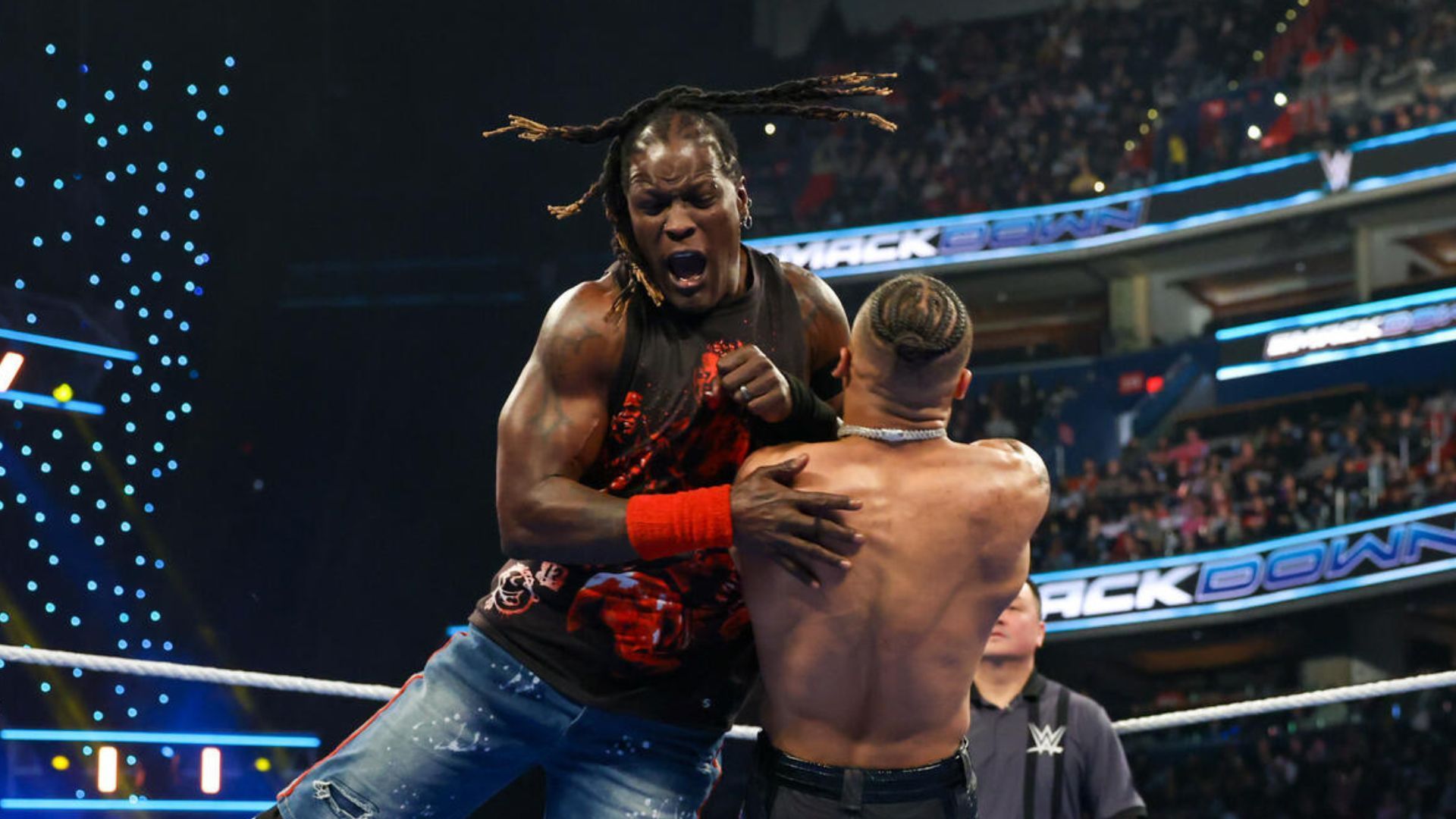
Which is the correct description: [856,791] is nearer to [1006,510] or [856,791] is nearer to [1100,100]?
[1006,510]

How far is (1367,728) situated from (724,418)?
8.98 m

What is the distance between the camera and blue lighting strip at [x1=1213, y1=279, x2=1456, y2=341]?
33.4ft

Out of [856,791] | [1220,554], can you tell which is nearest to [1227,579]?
[1220,554]

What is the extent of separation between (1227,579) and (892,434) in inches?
344

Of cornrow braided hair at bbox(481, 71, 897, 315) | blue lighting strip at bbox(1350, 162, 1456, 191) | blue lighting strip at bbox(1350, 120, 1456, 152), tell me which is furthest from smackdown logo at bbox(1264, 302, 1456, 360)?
cornrow braided hair at bbox(481, 71, 897, 315)

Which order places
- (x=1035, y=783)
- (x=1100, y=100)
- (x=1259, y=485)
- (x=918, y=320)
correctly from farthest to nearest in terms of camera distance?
(x=1100, y=100), (x=1259, y=485), (x=1035, y=783), (x=918, y=320)

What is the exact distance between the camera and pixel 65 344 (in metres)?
6.53

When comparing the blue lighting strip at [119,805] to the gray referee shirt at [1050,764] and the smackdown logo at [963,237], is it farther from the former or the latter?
the smackdown logo at [963,237]

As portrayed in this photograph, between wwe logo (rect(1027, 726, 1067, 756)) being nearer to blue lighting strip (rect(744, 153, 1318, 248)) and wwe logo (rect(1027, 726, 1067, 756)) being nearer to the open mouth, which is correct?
the open mouth

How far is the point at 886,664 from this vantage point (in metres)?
1.95

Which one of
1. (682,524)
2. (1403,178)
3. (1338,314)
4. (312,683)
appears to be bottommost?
(312,683)

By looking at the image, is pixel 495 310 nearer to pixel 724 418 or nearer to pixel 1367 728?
pixel 1367 728

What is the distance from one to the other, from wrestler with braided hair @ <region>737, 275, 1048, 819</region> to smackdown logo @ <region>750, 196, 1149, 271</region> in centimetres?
901

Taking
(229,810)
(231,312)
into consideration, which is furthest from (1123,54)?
(229,810)
